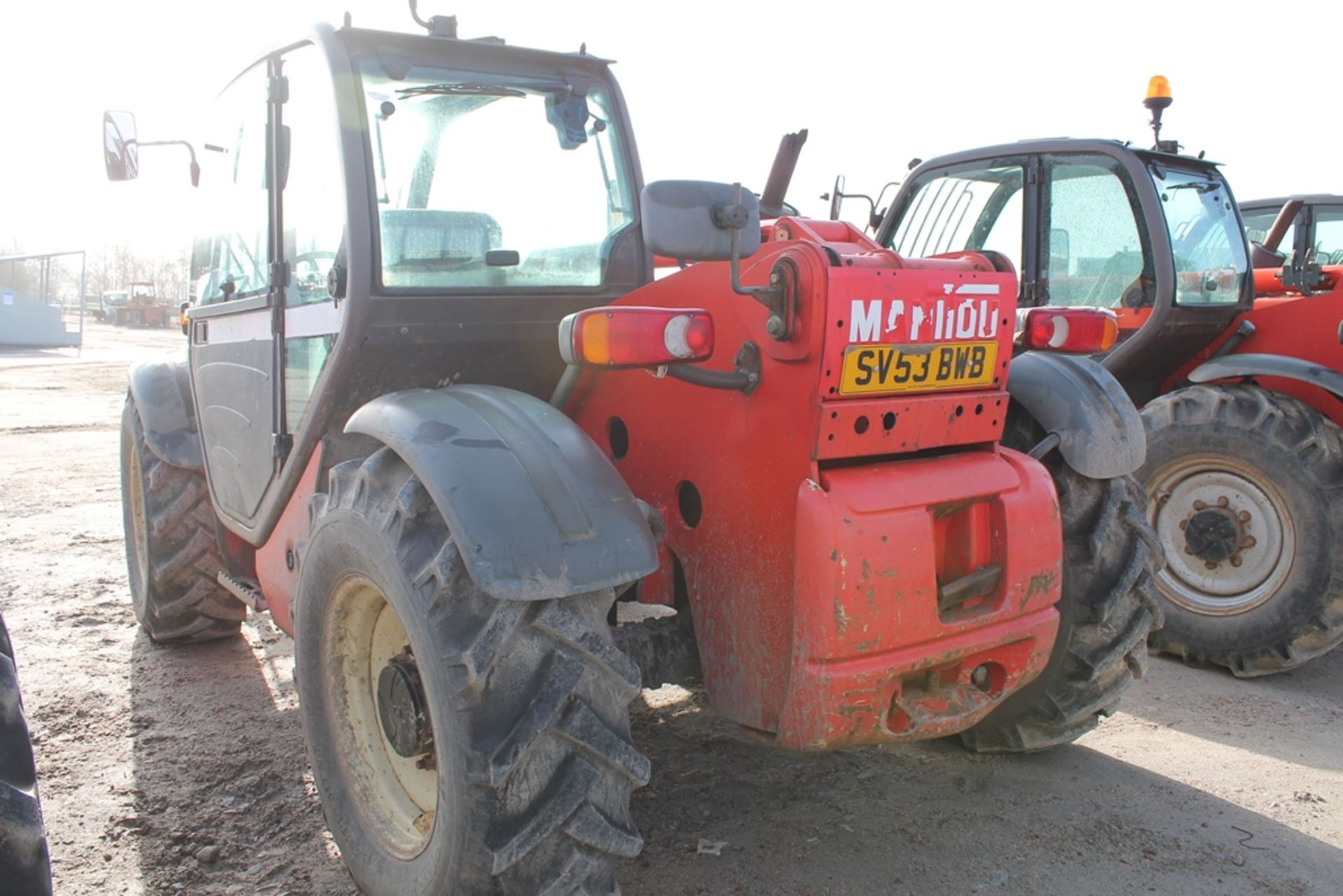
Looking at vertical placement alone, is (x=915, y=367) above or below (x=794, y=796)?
above

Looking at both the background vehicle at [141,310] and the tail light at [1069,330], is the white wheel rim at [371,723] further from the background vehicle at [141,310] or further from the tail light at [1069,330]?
the background vehicle at [141,310]

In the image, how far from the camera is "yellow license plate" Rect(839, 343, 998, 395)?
223cm

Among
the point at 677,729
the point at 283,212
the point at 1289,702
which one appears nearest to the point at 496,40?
the point at 283,212

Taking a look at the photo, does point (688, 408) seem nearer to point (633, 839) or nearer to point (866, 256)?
point (866, 256)

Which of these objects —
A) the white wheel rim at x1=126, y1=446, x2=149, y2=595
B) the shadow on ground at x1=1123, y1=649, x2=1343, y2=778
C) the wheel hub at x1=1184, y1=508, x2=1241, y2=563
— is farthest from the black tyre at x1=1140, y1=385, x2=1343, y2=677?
the white wheel rim at x1=126, y1=446, x2=149, y2=595

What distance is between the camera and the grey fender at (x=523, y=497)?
6.77 feet

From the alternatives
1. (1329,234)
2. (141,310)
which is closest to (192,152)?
(1329,234)

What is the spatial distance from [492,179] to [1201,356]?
12.6ft

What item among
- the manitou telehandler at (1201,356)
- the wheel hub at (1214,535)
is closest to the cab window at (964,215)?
the manitou telehandler at (1201,356)

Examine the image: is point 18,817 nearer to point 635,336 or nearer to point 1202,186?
point 635,336

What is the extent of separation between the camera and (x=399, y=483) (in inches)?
93.0

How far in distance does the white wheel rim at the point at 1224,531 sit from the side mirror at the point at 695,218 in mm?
3083

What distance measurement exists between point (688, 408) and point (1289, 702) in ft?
10.3

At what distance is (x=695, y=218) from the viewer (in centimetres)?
212
